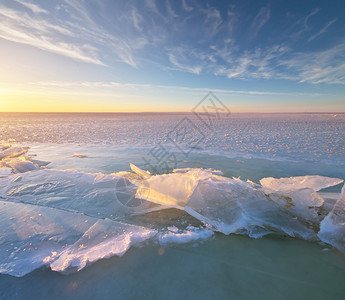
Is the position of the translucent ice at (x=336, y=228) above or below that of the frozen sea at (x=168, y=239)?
above

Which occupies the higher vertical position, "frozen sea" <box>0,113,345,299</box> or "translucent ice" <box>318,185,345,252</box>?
"translucent ice" <box>318,185,345,252</box>

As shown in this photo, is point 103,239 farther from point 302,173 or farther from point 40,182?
point 302,173

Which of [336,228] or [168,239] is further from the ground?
[336,228]

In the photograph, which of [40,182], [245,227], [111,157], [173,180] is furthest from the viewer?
[111,157]

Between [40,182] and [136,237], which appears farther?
[40,182]

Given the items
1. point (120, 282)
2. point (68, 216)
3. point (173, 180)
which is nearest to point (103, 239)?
point (120, 282)

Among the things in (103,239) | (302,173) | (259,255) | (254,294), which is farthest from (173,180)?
(302,173)

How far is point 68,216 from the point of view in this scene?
2.47 metres

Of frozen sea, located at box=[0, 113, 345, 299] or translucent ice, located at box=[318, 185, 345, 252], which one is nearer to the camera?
frozen sea, located at box=[0, 113, 345, 299]

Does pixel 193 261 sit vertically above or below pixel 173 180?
below

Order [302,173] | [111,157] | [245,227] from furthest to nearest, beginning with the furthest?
[111,157]
[302,173]
[245,227]

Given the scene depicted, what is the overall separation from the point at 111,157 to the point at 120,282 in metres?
5.00

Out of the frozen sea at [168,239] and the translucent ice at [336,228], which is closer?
the frozen sea at [168,239]

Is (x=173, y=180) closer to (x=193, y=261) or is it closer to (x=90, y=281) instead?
(x=193, y=261)
